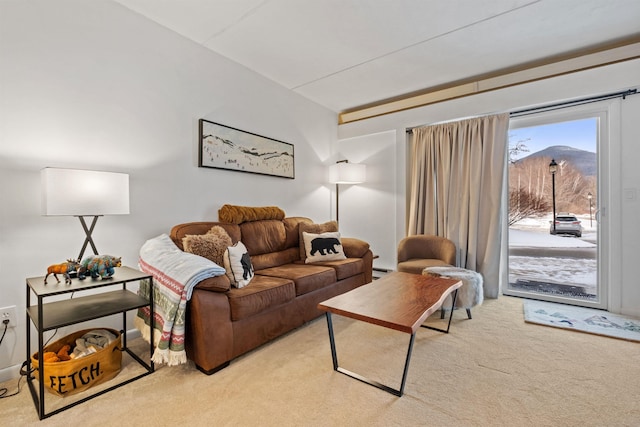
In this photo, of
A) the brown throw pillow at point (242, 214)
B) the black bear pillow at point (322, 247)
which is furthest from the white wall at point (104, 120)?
the black bear pillow at point (322, 247)

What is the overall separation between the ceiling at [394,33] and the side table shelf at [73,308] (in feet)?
6.70

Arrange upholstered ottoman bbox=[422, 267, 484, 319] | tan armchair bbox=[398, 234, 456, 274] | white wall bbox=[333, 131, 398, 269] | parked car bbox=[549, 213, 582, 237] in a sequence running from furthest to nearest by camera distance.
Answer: white wall bbox=[333, 131, 398, 269], tan armchair bbox=[398, 234, 456, 274], parked car bbox=[549, 213, 582, 237], upholstered ottoman bbox=[422, 267, 484, 319]

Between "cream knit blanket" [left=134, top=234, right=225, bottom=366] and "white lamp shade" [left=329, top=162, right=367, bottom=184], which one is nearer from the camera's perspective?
"cream knit blanket" [left=134, top=234, right=225, bottom=366]

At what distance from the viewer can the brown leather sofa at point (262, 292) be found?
1.85 meters

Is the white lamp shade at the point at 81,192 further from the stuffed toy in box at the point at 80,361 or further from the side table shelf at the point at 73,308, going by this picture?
the stuffed toy in box at the point at 80,361

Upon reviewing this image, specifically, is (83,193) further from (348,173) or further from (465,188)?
(465,188)

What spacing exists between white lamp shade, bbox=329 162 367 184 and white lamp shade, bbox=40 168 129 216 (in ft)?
9.06

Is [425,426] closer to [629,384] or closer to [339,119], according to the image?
[629,384]

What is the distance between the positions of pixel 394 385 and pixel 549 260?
2782 mm

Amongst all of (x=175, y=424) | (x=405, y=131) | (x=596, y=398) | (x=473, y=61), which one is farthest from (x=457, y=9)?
(x=175, y=424)

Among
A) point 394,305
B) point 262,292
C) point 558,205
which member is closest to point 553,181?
point 558,205

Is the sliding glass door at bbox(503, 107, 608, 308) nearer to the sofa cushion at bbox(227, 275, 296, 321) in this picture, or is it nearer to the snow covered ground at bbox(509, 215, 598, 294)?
the snow covered ground at bbox(509, 215, 598, 294)

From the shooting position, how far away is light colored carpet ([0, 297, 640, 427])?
147 cm

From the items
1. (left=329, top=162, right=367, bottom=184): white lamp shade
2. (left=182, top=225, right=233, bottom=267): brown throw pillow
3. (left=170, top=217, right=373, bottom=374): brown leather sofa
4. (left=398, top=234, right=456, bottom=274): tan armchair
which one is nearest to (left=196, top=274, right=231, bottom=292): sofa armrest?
(left=170, top=217, right=373, bottom=374): brown leather sofa
